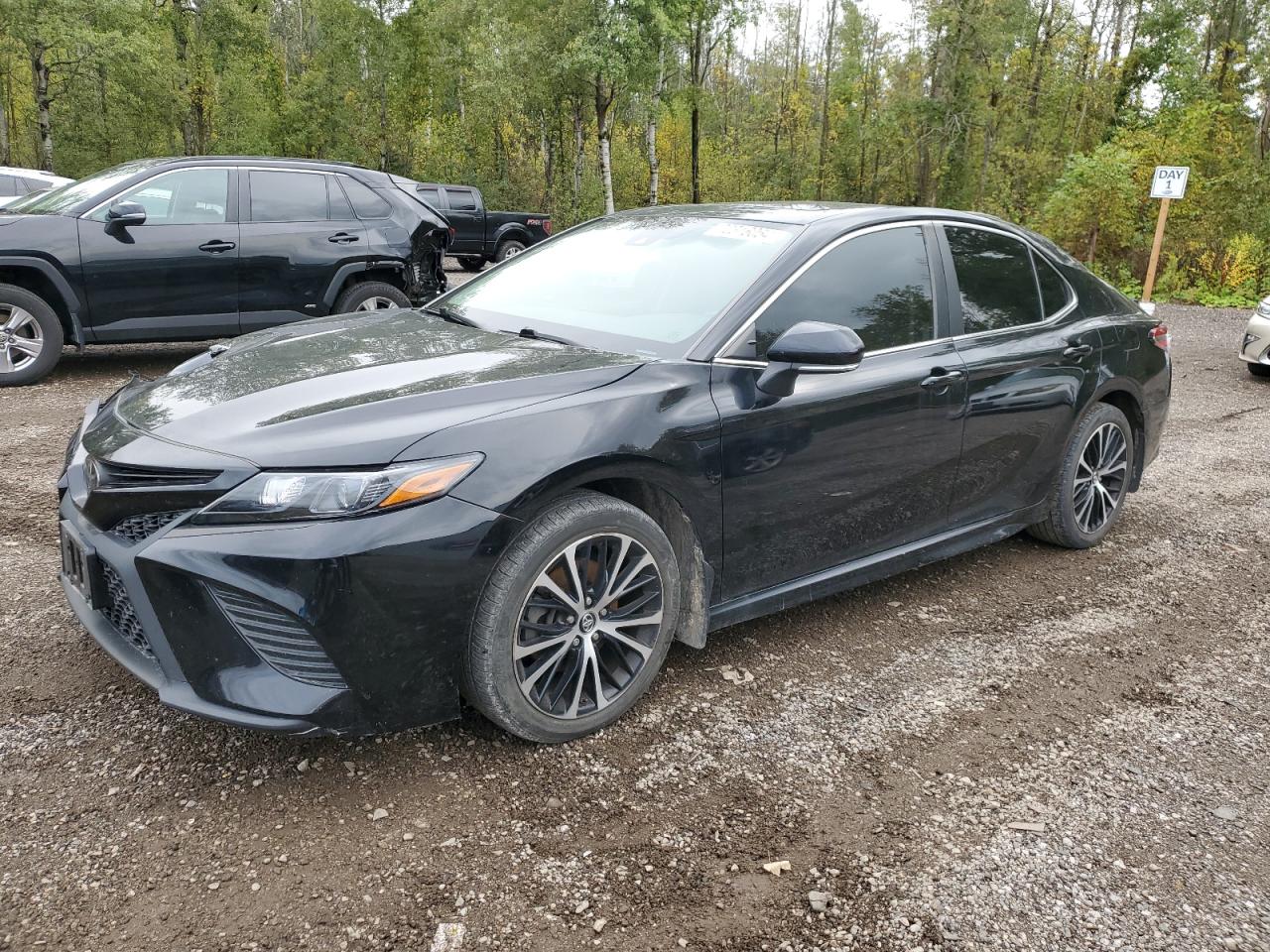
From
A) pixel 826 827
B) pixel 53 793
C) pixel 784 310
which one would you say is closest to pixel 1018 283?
pixel 784 310

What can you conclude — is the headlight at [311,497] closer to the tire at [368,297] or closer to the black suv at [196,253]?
the black suv at [196,253]

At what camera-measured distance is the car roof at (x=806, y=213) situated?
11.4 feet

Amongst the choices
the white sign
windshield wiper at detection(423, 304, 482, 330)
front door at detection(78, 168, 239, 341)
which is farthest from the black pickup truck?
windshield wiper at detection(423, 304, 482, 330)

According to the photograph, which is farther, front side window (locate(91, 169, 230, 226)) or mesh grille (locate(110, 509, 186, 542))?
front side window (locate(91, 169, 230, 226))

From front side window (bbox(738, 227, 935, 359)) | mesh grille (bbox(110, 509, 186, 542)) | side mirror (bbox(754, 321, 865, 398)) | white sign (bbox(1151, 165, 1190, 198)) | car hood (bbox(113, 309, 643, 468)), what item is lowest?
mesh grille (bbox(110, 509, 186, 542))

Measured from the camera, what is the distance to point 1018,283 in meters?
4.09

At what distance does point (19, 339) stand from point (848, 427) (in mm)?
6817

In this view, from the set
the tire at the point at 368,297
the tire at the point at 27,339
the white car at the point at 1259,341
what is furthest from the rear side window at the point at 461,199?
the white car at the point at 1259,341

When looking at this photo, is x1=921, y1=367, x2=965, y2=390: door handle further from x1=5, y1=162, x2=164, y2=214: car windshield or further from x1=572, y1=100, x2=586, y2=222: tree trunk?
x1=572, y1=100, x2=586, y2=222: tree trunk

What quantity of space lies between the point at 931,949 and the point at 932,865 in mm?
301

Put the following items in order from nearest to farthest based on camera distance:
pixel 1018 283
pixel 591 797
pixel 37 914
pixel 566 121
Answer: pixel 37 914
pixel 591 797
pixel 1018 283
pixel 566 121

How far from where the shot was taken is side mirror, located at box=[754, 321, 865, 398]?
2.84 meters

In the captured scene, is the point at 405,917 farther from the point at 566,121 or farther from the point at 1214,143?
the point at 566,121

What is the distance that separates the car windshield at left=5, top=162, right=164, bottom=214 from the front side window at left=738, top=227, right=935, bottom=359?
6.39 meters
